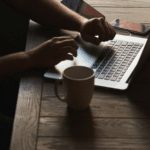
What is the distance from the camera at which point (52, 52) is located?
91 centimetres

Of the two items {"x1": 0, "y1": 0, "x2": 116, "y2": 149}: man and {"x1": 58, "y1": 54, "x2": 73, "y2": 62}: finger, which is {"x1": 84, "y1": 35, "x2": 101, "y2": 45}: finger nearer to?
{"x1": 0, "y1": 0, "x2": 116, "y2": 149}: man

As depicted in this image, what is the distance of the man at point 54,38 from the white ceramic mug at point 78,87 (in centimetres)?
18

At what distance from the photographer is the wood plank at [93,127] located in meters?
0.63

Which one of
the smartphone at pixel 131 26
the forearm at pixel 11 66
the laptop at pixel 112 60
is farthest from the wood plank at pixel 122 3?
the forearm at pixel 11 66

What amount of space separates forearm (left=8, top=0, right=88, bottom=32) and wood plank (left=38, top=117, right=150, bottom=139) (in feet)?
1.77

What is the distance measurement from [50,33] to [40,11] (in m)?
0.13

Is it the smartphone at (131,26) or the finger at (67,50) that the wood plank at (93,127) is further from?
the smartphone at (131,26)

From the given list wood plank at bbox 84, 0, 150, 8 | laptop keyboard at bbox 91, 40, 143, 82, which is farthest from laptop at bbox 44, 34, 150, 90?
wood plank at bbox 84, 0, 150, 8

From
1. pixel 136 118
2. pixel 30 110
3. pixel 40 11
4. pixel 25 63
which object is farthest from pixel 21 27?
pixel 136 118

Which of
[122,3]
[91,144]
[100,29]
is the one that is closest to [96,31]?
[100,29]

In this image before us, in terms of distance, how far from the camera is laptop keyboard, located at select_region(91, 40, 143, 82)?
0.83 meters

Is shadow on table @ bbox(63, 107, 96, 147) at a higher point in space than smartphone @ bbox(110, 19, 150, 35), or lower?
lower

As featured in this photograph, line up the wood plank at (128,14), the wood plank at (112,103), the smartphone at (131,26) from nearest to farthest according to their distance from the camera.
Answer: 1. the wood plank at (112,103)
2. the smartphone at (131,26)
3. the wood plank at (128,14)

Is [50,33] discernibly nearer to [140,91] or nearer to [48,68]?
[48,68]
